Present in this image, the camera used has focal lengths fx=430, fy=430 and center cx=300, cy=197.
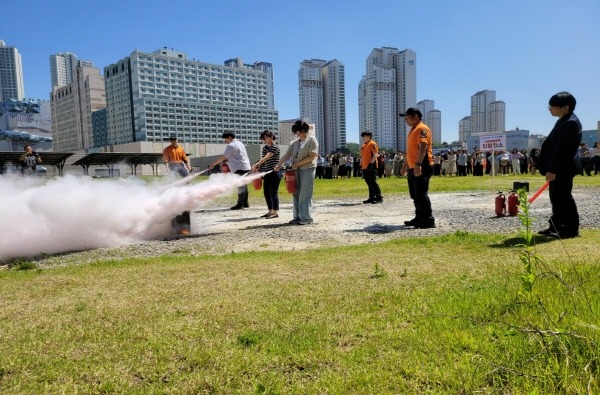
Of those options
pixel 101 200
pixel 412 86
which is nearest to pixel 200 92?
pixel 412 86

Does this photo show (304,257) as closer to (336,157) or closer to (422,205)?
(422,205)

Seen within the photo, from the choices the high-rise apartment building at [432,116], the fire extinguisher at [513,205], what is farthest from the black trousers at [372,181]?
the high-rise apartment building at [432,116]

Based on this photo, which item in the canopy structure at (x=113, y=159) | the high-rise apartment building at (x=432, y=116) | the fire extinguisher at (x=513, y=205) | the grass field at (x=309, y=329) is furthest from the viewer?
the high-rise apartment building at (x=432, y=116)

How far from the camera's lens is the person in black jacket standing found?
6.71 meters

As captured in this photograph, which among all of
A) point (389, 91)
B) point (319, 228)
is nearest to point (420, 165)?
point (319, 228)

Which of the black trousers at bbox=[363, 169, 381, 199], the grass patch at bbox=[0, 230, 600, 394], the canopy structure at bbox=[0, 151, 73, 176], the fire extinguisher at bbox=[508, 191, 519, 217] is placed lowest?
the grass patch at bbox=[0, 230, 600, 394]

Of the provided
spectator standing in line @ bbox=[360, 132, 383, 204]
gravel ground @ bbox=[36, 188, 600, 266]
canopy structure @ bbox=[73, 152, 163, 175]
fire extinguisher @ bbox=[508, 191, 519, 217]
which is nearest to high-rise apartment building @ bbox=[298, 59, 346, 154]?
canopy structure @ bbox=[73, 152, 163, 175]

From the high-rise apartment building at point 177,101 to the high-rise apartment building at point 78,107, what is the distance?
1121cm

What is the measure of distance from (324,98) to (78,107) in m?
87.6

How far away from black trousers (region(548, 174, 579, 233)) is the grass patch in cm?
141

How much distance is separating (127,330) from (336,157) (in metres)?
35.1

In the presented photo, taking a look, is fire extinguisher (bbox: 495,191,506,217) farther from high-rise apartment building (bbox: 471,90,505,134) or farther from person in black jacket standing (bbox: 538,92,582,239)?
high-rise apartment building (bbox: 471,90,505,134)

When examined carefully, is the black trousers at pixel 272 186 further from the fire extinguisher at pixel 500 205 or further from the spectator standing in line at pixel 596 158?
the spectator standing in line at pixel 596 158

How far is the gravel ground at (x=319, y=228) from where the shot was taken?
726cm
